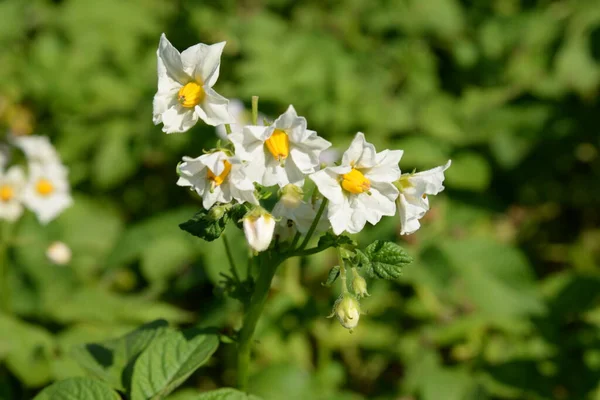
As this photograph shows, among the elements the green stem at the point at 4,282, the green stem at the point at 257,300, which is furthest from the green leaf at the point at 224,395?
the green stem at the point at 4,282

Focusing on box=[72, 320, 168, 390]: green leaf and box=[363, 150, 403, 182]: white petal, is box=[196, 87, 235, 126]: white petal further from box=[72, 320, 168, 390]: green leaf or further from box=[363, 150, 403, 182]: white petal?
box=[72, 320, 168, 390]: green leaf

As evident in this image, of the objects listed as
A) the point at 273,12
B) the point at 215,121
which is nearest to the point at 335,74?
the point at 273,12

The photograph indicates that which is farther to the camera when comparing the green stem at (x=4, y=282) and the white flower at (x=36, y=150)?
the white flower at (x=36, y=150)

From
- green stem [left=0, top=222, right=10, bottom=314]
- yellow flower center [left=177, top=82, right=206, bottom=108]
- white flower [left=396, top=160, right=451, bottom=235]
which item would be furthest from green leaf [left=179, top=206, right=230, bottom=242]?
green stem [left=0, top=222, right=10, bottom=314]

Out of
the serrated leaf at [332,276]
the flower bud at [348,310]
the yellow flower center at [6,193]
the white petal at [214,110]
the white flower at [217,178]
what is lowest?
the yellow flower center at [6,193]

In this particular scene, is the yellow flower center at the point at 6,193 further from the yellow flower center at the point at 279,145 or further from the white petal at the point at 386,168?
the white petal at the point at 386,168

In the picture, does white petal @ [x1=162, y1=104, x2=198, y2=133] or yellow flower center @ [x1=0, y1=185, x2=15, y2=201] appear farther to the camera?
yellow flower center @ [x1=0, y1=185, x2=15, y2=201]

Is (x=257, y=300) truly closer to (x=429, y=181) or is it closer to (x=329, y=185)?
(x=329, y=185)
